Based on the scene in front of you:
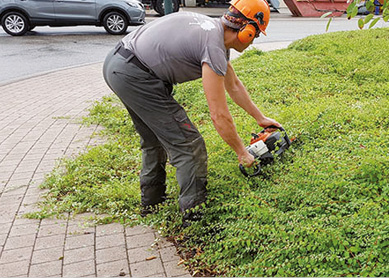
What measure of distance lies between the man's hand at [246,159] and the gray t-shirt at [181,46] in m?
0.65

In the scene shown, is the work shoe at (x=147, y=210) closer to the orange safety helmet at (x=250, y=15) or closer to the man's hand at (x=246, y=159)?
the man's hand at (x=246, y=159)

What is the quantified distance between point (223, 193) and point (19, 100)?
4985mm

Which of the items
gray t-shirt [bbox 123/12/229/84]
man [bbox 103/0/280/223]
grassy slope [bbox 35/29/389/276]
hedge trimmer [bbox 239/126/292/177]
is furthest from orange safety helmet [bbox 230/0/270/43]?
grassy slope [bbox 35/29/389/276]

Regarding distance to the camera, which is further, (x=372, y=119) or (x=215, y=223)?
(x=372, y=119)

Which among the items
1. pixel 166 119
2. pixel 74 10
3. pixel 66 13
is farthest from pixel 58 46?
pixel 166 119

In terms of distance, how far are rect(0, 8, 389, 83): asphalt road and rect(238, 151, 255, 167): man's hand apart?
6.67 meters

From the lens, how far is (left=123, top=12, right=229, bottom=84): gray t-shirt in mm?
2773

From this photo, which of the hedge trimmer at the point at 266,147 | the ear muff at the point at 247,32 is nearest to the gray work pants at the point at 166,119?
the hedge trimmer at the point at 266,147

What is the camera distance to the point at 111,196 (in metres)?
3.81

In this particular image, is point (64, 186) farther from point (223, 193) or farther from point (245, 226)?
point (245, 226)

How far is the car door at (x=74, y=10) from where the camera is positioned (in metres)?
13.4

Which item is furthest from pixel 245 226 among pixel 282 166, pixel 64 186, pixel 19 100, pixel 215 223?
pixel 19 100

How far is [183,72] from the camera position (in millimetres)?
2992

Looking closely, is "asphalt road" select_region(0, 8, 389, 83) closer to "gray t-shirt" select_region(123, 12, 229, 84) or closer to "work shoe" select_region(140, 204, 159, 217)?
"work shoe" select_region(140, 204, 159, 217)
